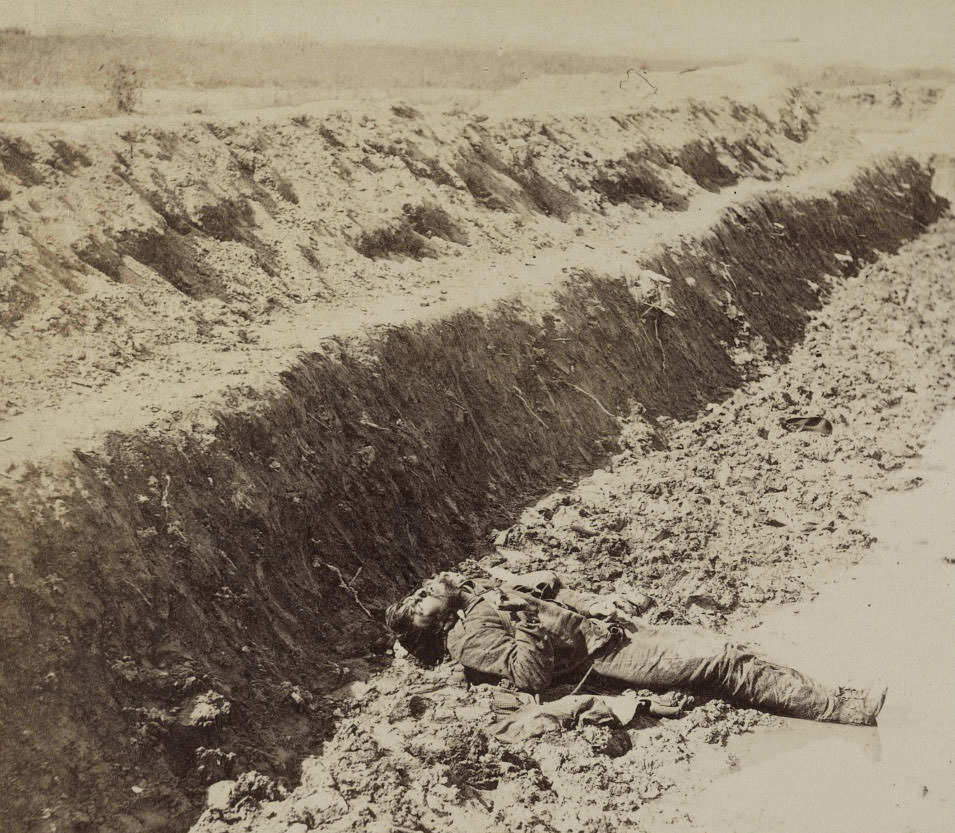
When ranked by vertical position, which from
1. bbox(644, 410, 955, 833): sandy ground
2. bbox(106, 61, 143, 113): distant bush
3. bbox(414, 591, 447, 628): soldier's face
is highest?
bbox(106, 61, 143, 113): distant bush

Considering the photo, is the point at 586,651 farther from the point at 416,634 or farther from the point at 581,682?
the point at 416,634

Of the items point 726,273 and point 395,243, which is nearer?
point 395,243

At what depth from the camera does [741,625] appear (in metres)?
6.62

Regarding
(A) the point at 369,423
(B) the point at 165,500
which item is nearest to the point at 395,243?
(A) the point at 369,423

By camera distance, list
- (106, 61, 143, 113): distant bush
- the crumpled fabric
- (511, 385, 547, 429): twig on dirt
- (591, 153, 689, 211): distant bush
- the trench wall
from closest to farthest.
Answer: the trench wall, the crumpled fabric, (511, 385, 547, 429): twig on dirt, (106, 61, 143, 113): distant bush, (591, 153, 689, 211): distant bush

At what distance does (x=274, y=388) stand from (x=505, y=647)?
8.45 feet

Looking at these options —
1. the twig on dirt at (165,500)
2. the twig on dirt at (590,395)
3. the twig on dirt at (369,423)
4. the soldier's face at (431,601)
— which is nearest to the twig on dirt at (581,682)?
the soldier's face at (431,601)

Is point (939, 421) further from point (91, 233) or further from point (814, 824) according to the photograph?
point (91, 233)

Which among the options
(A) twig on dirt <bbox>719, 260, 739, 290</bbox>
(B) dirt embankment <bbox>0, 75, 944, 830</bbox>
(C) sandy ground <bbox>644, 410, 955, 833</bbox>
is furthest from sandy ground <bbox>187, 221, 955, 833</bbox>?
(A) twig on dirt <bbox>719, 260, 739, 290</bbox>

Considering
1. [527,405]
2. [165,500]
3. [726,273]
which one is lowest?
[165,500]

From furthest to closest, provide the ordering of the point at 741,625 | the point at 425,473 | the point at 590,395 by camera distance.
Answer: the point at 590,395 → the point at 425,473 → the point at 741,625

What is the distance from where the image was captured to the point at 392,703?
5.52 meters

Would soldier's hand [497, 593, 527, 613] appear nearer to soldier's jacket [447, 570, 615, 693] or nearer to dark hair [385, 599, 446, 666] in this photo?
soldier's jacket [447, 570, 615, 693]

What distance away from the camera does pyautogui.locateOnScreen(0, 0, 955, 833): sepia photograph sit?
493cm
